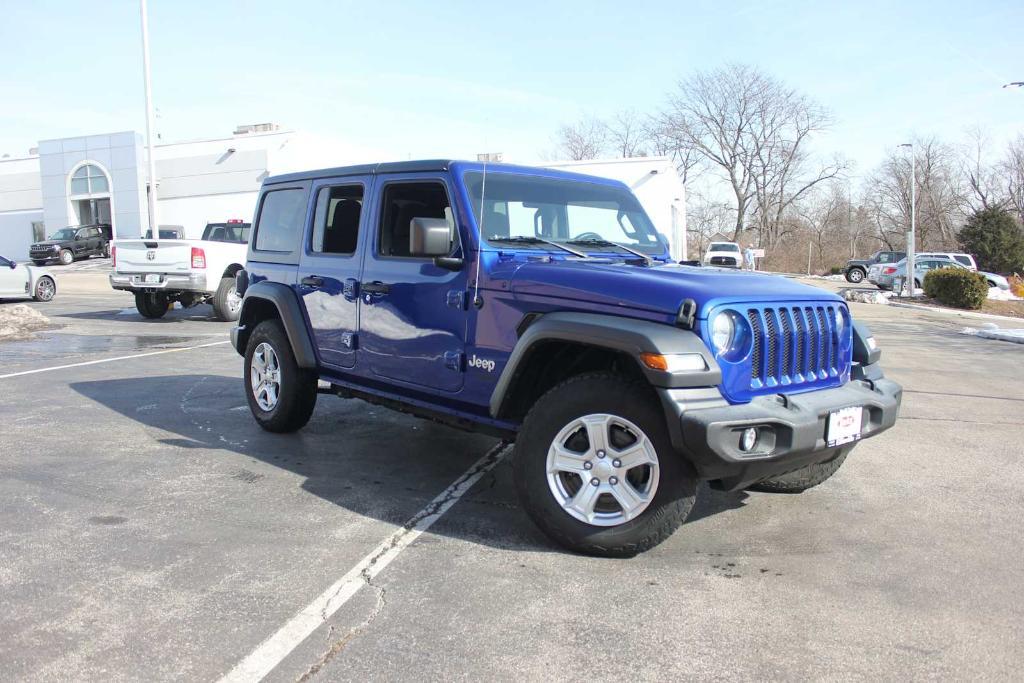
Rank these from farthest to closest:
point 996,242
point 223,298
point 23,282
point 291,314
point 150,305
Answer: point 996,242 < point 23,282 < point 150,305 < point 223,298 < point 291,314

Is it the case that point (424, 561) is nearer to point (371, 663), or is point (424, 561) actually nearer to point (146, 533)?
point (371, 663)

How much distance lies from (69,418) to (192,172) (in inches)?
1458

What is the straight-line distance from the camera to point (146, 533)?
13.3 feet

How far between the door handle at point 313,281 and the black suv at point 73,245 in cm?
3304

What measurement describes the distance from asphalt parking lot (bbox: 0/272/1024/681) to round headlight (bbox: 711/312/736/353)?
3.40 feet

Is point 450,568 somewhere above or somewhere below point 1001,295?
below

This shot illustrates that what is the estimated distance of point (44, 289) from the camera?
18.9m

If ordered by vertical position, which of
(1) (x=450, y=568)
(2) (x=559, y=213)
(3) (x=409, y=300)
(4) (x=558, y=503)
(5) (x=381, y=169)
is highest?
(5) (x=381, y=169)

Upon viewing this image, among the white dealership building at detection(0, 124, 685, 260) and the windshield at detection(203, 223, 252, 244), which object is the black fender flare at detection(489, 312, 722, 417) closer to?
the windshield at detection(203, 223, 252, 244)

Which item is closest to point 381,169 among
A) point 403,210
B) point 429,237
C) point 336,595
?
point 403,210

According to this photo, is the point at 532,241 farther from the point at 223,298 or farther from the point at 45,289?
the point at 45,289

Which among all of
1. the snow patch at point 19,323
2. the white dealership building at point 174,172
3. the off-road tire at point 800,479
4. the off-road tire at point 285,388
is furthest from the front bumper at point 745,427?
the white dealership building at point 174,172

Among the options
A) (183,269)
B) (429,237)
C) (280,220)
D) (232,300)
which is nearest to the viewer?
A: (429,237)

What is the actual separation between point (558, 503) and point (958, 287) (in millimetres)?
22758
